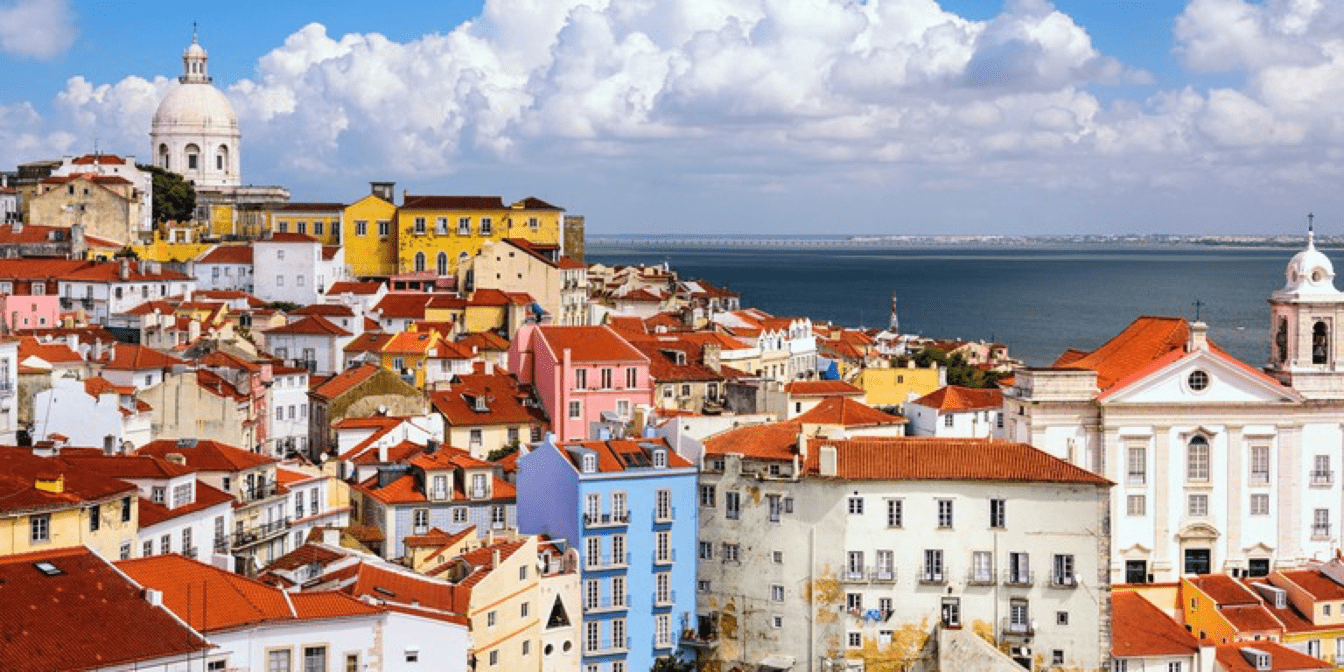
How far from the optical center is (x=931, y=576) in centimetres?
3941

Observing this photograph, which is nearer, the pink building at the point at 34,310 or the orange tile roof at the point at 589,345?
the orange tile roof at the point at 589,345

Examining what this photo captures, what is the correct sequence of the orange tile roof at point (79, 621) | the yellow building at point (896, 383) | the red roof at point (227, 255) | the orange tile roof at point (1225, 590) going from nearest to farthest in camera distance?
the orange tile roof at point (79, 621), the orange tile roof at point (1225, 590), the yellow building at point (896, 383), the red roof at point (227, 255)

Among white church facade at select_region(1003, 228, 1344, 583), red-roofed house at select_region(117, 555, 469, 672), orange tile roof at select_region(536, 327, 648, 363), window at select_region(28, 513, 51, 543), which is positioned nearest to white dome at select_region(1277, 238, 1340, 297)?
white church facade at select_region(1003, 228, 1344, 583)

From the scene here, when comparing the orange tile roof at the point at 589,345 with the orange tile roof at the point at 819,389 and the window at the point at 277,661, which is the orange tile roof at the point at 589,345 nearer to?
the orange tile roof at the point at 819,389

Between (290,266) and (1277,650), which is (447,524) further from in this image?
(290,266)

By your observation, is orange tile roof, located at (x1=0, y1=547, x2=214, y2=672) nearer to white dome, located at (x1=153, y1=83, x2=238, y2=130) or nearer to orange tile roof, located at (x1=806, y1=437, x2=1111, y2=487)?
orange tile roof, located at (x1=806, y1=437, x2=1111, y2=487)

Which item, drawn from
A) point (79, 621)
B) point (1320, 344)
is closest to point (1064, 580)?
point (1320, 344)

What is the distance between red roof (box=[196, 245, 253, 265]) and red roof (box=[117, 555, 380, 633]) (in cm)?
4890

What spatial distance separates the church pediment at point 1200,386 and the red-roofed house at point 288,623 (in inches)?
869

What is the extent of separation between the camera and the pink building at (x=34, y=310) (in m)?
63.5

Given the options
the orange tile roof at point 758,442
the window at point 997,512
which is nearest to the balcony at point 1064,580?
the window at point 997,512

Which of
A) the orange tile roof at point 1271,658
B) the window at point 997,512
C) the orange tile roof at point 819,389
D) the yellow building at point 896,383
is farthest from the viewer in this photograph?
the yellow building at point 896,383

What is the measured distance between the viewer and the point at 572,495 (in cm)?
3969

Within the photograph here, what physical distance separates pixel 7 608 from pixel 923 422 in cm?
3547
